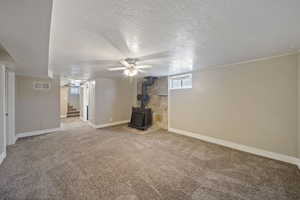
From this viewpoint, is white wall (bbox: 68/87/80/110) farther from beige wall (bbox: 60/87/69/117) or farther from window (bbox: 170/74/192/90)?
window (bbox: 170/74/192/90)

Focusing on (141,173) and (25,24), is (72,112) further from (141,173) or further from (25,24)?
(25,24)

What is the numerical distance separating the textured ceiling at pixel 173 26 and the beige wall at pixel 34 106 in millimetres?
3296

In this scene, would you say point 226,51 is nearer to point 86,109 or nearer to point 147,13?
point 147,13

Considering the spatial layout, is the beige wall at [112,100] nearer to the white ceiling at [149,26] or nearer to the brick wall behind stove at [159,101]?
the brick wall behind stove at [159,101]

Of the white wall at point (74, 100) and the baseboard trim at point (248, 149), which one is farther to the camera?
the white wall at point (74, 100)

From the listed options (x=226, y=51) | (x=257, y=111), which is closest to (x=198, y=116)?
(x=257, y=111)

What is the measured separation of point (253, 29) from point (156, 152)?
112 inches

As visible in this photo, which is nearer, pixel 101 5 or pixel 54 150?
pixel 101 5

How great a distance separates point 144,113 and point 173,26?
13.6ft

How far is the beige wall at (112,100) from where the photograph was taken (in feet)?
17.9

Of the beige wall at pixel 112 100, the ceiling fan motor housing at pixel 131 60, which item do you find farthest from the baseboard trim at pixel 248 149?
the beige wall at pixel 112 100

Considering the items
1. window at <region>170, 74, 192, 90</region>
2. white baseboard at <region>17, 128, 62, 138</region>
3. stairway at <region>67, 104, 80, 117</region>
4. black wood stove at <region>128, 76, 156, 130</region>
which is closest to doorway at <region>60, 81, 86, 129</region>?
stairway at <region>67, 104, 80, 117</region>

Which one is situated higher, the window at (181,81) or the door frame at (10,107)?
the window at (181,81)

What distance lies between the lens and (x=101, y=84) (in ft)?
18.1
